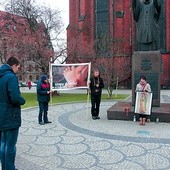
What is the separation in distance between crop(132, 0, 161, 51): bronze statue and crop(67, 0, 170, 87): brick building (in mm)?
18564

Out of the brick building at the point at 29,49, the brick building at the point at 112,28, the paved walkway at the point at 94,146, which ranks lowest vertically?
the paved walkway at the point at 94,146

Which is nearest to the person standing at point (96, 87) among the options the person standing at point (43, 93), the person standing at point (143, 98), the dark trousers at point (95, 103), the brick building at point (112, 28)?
the dark trousers at point (95, 103)

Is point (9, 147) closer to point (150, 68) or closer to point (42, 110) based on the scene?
point (42, 110)

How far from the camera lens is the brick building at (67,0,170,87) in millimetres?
32312

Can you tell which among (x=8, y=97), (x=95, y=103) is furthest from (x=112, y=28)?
(x=8, y=97)

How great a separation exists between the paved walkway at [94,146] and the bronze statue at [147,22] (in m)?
3.50

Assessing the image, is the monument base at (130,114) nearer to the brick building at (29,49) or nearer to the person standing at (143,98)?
the person standing at (143,98)

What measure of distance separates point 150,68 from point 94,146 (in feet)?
16.2

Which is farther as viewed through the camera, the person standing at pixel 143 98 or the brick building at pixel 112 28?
the brick building at pixel 112 28

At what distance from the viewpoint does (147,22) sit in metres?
10.5

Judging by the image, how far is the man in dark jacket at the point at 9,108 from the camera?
157 inches

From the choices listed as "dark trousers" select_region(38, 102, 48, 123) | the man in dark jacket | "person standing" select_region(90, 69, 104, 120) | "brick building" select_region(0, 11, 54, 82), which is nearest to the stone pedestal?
"person standing" select_region(90, 69, 104, 120)

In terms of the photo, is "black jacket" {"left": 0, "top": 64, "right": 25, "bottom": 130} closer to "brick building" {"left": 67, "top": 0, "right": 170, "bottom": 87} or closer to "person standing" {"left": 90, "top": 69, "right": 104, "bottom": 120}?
"person standing" {"left": 90, "top": 69, "right": 104, "bottom": 120}

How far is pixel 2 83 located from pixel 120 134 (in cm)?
444
